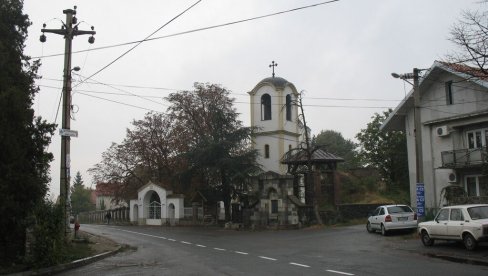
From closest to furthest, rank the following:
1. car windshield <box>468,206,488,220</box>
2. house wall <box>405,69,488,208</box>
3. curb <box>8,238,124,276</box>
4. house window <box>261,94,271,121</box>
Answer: curb <box>8,238,124,276</box>
car windshield <box>468,206,488,220</box>
house wall <box>405,69,488,208</box>
house window <box>261,94,271,121</box>

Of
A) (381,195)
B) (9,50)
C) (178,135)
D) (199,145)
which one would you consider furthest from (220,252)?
(178,135)

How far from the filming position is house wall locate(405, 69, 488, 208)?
1168 inches

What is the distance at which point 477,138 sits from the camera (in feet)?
98.6

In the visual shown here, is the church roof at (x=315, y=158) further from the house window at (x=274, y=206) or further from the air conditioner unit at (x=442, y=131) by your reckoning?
the air conditioner unit at (x=442, y=131)

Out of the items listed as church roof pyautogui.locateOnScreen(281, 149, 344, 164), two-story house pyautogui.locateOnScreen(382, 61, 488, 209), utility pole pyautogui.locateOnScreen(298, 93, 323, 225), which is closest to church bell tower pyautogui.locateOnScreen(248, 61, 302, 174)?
church roof pyautogui.locateOnScreen(281, 149, 344, 164)

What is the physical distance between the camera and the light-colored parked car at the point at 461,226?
56.6 ft

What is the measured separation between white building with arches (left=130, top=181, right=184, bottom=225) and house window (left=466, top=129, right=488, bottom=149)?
26.8 m

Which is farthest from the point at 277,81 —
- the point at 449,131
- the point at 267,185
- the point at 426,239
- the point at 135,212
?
the point at 426,239

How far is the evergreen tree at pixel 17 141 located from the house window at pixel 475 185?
23.7m

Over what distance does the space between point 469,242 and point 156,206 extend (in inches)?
1484

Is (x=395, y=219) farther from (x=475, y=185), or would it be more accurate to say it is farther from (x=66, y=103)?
(x=66, y=103)

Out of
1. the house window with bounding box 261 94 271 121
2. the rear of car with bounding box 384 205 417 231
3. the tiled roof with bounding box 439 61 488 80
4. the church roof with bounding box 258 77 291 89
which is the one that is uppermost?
the church roof with bounding box 258 77 291 89

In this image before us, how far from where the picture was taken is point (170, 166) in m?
56.7

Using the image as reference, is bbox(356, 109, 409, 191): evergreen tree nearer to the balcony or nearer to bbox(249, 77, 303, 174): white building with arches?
bbox(249, 77, 303, 174): white building with arches
